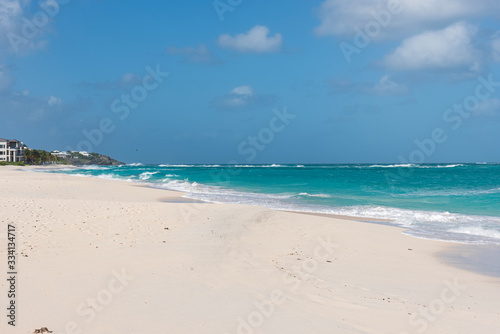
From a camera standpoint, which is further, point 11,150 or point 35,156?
point 35,156

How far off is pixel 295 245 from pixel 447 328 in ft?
18.1

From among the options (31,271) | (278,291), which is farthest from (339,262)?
(31,271)

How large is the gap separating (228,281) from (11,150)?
128 metres

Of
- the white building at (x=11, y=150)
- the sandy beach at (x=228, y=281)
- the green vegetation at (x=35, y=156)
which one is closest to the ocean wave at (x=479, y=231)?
the sandy beach at (x=228, y=281)

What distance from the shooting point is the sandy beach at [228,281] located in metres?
5.32

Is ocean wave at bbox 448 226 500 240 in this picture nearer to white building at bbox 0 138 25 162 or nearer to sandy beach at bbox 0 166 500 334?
sandy beach at bbox 0 166 500 334

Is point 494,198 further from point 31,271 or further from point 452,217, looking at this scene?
point 31,271

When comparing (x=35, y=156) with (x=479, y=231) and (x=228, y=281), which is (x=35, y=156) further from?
(x=228, y=281)

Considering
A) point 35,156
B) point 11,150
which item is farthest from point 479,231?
point 35,156

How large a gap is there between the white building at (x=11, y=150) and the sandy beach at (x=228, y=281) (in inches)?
4587

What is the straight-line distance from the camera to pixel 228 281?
7043 millimetres

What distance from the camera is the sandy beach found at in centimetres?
532

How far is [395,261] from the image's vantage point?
9.84 meters

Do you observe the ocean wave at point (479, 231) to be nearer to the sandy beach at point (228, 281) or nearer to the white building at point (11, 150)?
the sandy beach at point (228, 281)
